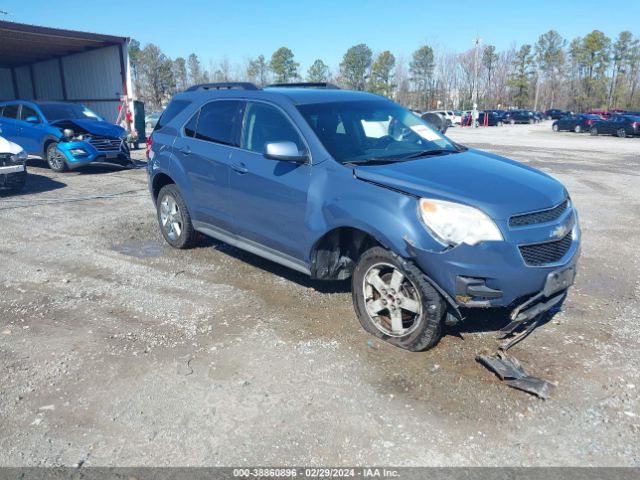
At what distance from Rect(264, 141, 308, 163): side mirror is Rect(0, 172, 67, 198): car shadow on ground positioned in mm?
7989

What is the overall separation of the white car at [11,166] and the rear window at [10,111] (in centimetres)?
453

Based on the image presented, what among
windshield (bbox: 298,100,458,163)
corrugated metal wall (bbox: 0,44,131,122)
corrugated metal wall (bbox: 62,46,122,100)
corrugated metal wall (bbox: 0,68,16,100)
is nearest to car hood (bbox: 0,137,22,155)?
windshield (bbox: 298,100,458,163)

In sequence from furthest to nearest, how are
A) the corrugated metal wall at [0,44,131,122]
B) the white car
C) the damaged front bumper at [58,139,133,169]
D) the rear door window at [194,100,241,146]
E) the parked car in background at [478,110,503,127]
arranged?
the parked car in background at [478,110,503,127]
the corrugated metal wall at [0,44,131,122]
the damaged front bumper at [58,139,133,169]
the white car
the rear door window at [194,100,241,146]

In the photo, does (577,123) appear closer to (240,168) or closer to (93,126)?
(93,126)

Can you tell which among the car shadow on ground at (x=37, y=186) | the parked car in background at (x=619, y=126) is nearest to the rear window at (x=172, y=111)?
the car shadow on ground at (x=37, y=186)

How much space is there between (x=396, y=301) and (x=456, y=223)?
0.76m

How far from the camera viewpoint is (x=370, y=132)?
15.4 ft

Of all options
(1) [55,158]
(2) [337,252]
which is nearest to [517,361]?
(2) [337,252]

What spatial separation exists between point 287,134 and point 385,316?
1781 mm

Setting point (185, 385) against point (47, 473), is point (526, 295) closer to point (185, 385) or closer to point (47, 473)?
point (185, 385)

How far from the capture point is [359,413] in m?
3.16

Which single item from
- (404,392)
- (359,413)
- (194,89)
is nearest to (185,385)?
(359,413)

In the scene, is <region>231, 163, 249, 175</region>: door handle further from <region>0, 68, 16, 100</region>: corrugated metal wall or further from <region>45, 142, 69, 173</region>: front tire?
<region>0, 68, 16, 100</region>: corrugated metal wall

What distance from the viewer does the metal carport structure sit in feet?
66.2
